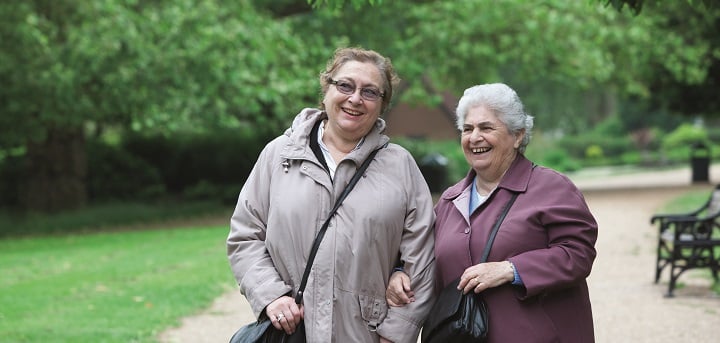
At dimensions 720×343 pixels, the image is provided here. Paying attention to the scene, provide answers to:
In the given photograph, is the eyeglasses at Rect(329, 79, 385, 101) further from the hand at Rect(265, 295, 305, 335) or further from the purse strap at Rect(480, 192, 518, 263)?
the hand at Rect(265, 295, 305, 335)

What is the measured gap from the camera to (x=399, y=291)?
362cm

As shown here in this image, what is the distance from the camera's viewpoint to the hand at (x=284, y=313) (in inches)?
141

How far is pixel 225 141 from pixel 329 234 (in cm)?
2465

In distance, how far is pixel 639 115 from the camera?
184ft

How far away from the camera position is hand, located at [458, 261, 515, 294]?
353 cm

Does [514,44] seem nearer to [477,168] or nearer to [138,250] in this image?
[138,250]

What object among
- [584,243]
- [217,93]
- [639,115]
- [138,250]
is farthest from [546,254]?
[639,115]

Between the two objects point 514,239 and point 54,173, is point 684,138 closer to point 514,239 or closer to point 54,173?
point 54,173

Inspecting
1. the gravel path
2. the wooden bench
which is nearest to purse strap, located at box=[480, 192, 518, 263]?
the gravel path

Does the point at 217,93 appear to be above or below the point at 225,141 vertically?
above

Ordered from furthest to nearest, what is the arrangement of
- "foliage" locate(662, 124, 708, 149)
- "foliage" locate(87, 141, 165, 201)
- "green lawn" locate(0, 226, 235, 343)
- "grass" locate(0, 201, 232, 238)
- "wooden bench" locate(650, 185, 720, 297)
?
1. "foliage" locate(662, 124, 708, 149)
2. "foliage" locate(87, 141, 165, 201)
3. "grass" locate(0, 201, 232, 238)
4. "wooden bench" locate(650, 185, 720, 297)
5. "green lawn" locate(0, 226, 235, 343)

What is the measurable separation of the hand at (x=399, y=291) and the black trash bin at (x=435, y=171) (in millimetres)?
23058

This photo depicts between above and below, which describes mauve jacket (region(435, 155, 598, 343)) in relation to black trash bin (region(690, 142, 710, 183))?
above

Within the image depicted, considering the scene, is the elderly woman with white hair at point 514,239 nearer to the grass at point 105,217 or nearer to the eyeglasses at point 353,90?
the eyeglasses at point 353,90
